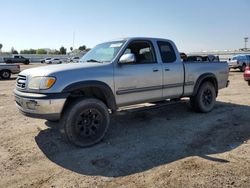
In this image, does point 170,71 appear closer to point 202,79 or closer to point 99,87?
point 202,79

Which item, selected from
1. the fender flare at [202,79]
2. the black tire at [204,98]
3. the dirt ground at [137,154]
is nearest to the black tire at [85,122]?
the dirt ground at [137,154]

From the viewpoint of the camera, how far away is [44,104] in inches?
192

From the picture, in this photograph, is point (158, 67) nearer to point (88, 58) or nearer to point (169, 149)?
point (88, 58)

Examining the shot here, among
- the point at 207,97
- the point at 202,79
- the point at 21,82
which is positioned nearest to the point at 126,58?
the point at 21,82

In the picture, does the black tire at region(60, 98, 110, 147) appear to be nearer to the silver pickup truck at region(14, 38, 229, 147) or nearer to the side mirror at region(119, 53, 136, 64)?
the silver pickup truck at region(14, 38, 229, 147)

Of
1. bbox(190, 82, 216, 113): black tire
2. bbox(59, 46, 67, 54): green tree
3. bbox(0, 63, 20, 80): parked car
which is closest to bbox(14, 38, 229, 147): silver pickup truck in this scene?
bbox(190, 82, 216, 113): black tire

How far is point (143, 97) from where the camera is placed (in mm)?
6223

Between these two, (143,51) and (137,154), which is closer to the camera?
(137,154)

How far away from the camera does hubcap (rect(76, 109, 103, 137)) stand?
527 cm

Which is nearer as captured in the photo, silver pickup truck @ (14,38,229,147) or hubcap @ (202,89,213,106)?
silver pickup truck @ (14,38,229,147)

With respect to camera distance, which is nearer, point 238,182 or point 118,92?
point 238,182

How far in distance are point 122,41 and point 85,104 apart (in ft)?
6.06

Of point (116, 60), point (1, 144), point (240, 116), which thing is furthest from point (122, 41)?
point (240, 116)

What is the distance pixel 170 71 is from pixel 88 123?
2.48 m
